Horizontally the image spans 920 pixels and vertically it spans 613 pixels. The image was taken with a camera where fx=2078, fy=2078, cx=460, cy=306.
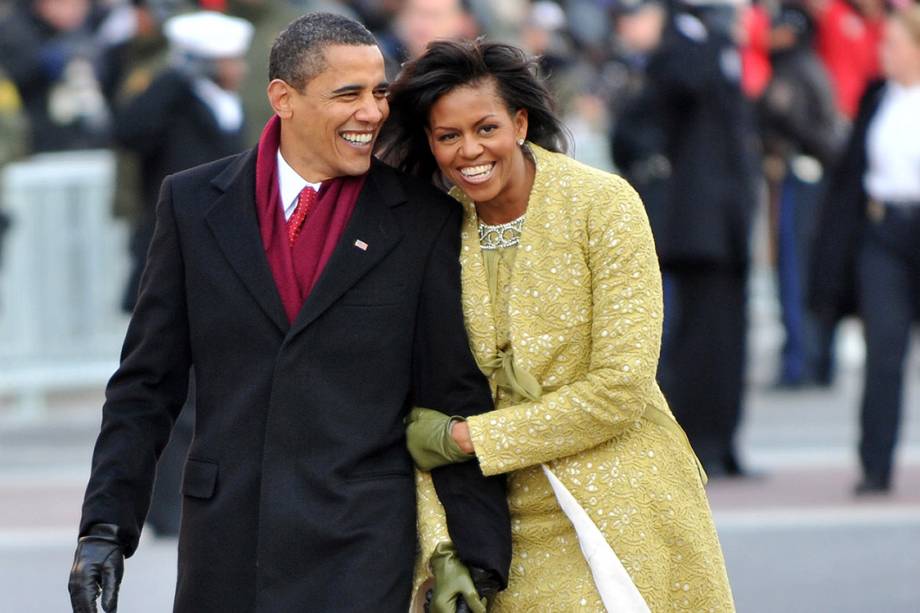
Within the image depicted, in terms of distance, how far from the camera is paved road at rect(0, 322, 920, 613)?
7445 mm

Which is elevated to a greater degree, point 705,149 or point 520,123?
point 520,123

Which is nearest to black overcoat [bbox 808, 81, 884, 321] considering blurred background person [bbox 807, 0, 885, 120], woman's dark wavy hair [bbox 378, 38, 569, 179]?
woman's dark wavy hair [bbox 378, 38, 569, 179]

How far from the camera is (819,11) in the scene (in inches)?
555

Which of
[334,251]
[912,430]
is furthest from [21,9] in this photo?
[334,251]

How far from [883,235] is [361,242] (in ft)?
16.7

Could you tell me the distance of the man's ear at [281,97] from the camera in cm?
438

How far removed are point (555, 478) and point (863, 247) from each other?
5.02 m

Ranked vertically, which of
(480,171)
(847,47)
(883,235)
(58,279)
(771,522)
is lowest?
(771,522)

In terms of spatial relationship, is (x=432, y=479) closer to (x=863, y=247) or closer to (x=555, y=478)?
(x=555, y=478)

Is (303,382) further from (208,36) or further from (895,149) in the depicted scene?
(895,149)

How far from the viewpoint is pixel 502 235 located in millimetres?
4383

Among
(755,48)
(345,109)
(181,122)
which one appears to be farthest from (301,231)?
(755,48)

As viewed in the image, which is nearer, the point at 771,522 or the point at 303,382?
the point at 303,382

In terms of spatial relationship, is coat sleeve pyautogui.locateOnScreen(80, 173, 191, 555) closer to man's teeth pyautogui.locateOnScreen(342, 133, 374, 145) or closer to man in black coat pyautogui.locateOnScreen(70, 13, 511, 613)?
man in black coat pyautogui.locateOnScreen(70, 13, 511, 613)
